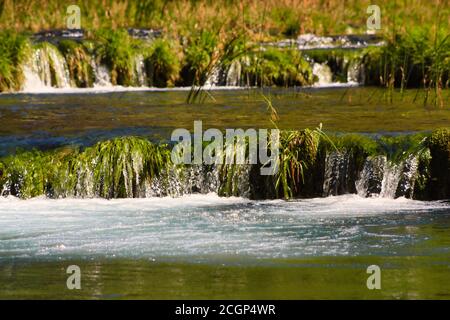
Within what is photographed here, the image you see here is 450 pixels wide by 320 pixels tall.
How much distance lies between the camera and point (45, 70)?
71.5 feet

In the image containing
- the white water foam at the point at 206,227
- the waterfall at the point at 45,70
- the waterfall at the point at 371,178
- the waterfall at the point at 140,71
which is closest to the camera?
the white water foam at the point at 206,227

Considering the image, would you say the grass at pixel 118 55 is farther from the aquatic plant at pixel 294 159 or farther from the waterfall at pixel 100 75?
the aquatic plant at pixel 294 159

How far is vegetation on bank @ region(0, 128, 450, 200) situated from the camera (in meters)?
12.0

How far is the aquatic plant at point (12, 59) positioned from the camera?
20984 millimetres

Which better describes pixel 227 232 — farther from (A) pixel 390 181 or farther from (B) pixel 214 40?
(B) pixel 214 40

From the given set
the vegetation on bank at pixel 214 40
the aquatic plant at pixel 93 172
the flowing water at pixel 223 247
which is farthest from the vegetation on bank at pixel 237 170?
the vegetation on bank at pixel 214 40

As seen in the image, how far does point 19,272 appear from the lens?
321 inches

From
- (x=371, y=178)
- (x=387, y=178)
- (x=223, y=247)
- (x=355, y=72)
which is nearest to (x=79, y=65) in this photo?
(x=355, y=72)

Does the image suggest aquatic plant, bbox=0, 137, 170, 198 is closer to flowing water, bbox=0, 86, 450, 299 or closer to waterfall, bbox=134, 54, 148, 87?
flowing water, bbox=0, 86, 450, 299

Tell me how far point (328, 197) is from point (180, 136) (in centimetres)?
209

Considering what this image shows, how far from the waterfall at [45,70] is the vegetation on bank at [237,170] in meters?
9.48

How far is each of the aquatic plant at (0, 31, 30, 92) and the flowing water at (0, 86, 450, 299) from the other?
5.55m

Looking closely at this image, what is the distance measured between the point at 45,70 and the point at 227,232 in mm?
12780
